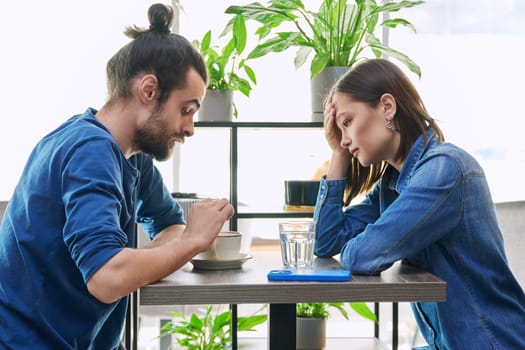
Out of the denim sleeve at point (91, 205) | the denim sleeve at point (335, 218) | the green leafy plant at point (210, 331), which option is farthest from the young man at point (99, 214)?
the green leafy plant at point (210, 331)

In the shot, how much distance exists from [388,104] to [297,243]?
1.48ft

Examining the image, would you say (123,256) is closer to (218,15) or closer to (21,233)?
(21,233)

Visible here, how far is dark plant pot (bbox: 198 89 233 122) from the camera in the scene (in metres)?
2.55

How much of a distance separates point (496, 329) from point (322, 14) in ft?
4.63

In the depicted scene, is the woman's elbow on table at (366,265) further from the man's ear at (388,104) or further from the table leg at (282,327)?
the man's ear at (388,104)

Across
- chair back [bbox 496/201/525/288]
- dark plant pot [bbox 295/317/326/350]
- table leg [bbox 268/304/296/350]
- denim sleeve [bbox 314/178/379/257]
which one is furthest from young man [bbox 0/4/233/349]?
chair back [bbox 496/201/525/288]

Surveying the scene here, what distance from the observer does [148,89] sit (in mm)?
1537

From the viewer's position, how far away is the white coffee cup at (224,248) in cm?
152

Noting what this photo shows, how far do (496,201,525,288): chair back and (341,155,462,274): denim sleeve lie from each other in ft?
7.74

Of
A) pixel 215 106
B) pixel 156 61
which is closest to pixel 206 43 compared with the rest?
pixel 215 106

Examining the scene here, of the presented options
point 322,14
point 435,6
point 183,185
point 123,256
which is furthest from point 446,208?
point 435,6

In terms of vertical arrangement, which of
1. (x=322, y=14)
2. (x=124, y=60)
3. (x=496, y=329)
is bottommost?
(x=496, y=329)

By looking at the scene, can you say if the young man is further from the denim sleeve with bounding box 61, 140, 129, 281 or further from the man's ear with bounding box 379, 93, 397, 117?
the man's ear with bounding box 379, 93, 397, 117

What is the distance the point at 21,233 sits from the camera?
1.35 meters
